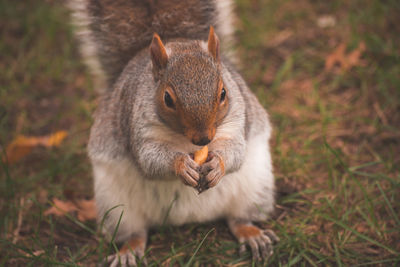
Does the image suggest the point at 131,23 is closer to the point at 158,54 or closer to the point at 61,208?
the point at 158,54

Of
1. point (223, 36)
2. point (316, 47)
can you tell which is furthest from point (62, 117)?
point (316, 47)

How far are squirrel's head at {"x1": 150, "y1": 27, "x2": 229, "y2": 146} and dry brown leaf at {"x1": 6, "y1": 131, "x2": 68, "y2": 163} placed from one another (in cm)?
117

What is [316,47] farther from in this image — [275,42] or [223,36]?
[223,36]

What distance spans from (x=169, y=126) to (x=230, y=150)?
0.28 meters

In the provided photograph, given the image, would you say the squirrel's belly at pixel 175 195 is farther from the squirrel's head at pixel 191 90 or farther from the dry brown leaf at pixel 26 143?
the dry brown leaf at pixel 26 143

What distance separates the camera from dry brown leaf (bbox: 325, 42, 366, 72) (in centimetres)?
287

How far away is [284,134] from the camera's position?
256 cm

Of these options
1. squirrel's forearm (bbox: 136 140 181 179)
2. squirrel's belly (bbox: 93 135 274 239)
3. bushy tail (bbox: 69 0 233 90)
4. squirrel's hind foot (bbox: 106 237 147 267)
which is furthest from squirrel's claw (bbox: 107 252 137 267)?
bushy tail (bbox: 69 0 233 90)

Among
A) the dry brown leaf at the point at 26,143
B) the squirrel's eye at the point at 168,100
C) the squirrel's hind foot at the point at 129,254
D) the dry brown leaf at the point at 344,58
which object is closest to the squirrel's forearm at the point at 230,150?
the squirrel's eye at the point at 168,100

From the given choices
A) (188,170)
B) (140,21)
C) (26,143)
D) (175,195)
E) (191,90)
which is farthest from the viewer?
(26,143)

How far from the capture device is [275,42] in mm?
3184

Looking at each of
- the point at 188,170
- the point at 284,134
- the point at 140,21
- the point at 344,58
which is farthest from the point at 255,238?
the point at 344,58

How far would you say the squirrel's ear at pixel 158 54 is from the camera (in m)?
1.58

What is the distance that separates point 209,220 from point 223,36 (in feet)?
2.88
